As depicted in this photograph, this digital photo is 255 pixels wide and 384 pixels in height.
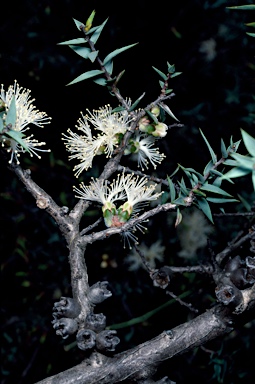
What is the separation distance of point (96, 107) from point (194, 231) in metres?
0.43

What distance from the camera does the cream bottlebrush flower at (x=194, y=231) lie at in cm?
139

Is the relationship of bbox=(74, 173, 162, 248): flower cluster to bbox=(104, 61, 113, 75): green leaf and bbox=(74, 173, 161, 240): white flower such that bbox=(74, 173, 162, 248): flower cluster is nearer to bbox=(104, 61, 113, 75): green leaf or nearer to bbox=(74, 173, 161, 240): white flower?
bbox=(74, 173, 161, 240): white flower

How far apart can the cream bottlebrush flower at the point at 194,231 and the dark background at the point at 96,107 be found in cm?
4

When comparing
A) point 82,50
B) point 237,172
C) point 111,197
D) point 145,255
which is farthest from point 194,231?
point 237,172

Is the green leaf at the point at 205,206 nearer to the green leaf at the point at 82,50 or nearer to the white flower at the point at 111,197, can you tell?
the white flower at the point at 111,197

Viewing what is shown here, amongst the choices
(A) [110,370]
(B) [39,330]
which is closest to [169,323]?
(B) [39,330]

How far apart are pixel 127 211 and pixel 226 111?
875 millimetres

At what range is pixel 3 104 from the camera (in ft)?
2.21

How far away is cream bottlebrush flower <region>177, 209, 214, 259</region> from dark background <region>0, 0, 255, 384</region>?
0.04 m

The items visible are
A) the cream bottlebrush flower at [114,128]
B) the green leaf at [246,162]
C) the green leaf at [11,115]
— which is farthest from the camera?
the cream bottlebrush flower at [114,128]

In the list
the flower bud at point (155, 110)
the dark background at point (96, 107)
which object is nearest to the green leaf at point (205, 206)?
the flower bud at point (155, 110)

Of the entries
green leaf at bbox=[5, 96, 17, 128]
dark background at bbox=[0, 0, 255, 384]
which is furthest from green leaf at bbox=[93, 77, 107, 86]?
dark background at bbox=[0, 0, 255, 384]

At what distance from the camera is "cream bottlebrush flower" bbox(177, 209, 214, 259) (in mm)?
1392

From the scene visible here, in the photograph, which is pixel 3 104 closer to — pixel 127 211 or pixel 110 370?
pixel 127 211
